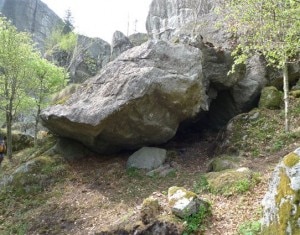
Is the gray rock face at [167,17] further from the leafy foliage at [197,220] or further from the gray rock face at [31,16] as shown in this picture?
the leafy foliage at [197,220]

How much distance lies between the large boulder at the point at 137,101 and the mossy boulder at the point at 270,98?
11.8ft

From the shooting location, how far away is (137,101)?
558 inches

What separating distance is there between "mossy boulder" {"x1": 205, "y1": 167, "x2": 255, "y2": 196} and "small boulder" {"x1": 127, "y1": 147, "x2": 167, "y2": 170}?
3705 millimetres

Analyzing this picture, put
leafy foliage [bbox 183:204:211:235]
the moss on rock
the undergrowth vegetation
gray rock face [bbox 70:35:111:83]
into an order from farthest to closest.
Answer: gray rock face [bbox 70:35:111:83] < the undergrowth vegetation < leafy foliage [bbox 183:204:211:235] < the moss on rock

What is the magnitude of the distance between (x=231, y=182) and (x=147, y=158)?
206 inches

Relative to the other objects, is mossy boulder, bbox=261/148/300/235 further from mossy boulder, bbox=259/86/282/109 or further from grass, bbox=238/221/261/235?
mossy boulder, bbox=259/86/282/109

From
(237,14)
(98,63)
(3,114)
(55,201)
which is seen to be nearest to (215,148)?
(237,14)

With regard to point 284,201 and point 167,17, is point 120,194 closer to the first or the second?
point 284,201

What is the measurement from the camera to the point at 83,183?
14508mm

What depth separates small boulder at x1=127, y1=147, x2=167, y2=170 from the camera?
15.0 meters

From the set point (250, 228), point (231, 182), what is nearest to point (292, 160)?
point (250, 228)

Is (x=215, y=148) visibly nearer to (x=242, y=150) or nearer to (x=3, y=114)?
(x=242, y=150)

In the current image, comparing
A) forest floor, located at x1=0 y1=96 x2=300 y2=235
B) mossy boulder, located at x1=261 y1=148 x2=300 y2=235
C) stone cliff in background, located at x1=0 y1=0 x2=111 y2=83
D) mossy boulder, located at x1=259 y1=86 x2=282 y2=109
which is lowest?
forest floor, located at x1=0 y1=96 x2=300 y2=235

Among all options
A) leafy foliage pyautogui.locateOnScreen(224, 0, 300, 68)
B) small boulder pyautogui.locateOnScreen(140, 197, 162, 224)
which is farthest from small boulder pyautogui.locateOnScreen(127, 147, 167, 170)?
leafy foliage pyautogui.locateOnScreen(224, 0, 300, 68)
